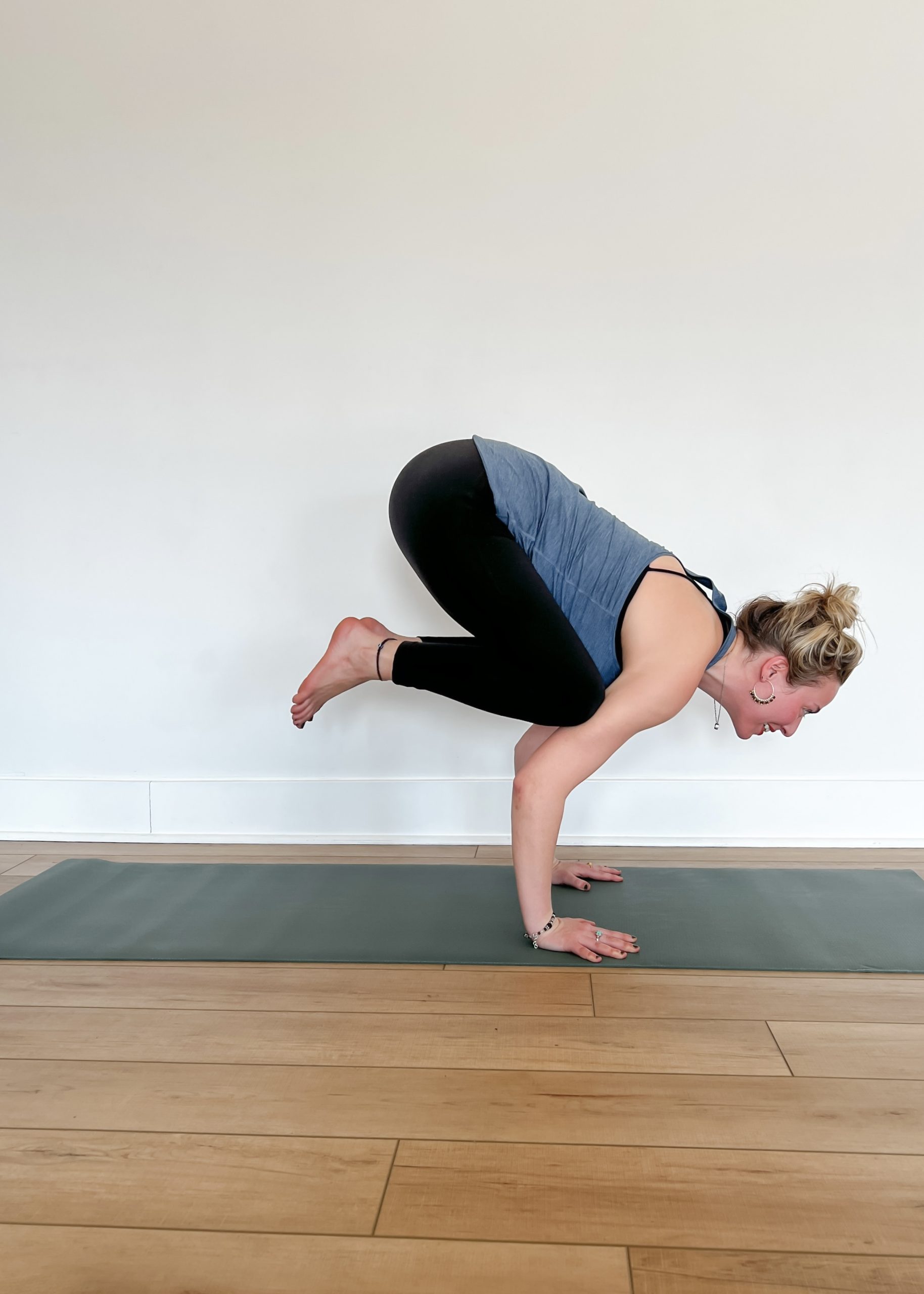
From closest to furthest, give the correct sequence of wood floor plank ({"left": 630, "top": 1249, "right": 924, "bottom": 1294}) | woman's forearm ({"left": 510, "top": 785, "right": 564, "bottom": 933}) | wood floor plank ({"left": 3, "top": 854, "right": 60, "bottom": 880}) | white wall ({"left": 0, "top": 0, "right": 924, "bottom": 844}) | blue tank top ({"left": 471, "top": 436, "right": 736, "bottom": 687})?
wood floor plank ({"left": 630, "top": 1249, "right": 924, "bottom": 1294})
woman's forearm ({"left": 510, "top": 785, "right": 564, "bottom": 933})
blue tank top ({"left": 471, "top": 436, "right": 736, "bottom": 687})
wood floor plank ({"left": 3, "top": 854, "right": 60, "bottom": 880})
white wall ({"left": 0, "top": 0, "right": 924, "bottom": 844})

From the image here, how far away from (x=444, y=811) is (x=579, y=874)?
536 millimetres

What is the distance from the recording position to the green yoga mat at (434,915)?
1.67 metres

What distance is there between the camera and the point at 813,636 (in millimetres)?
1747

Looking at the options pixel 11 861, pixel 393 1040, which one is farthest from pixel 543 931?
pixel 11 861

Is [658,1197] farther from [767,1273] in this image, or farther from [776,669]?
[776,669]

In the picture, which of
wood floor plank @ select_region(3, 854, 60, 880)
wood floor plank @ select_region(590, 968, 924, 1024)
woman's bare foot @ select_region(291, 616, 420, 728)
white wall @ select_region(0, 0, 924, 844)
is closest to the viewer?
wood floor plank @ select_region(590, 968, 924, 1024)

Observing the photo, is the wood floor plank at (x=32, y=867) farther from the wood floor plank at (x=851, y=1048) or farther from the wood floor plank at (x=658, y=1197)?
the wood floor plank at (x=851, y=1048)

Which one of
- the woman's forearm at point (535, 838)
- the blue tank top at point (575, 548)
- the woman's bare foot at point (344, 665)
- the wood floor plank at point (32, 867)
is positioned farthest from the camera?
the wood floor plank at point (32, 867)

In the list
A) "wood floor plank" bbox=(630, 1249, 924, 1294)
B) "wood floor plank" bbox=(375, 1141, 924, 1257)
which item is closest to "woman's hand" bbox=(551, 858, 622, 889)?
"wood floor plank" bbox=(375, 1141, 924, 1257)

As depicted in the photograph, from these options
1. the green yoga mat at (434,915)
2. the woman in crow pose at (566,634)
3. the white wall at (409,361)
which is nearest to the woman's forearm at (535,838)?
the woman in crow pose at (566,634)

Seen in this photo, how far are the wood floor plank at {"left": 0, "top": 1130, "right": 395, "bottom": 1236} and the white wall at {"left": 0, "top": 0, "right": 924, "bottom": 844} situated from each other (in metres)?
1.40

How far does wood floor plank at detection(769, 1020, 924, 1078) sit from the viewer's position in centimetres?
125

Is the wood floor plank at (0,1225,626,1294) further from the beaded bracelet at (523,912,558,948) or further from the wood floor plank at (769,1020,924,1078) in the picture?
the beaded bracelet at (523,912,558,948)

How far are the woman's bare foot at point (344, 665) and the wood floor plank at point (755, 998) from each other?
2.57 ft
